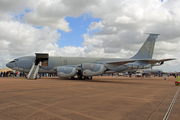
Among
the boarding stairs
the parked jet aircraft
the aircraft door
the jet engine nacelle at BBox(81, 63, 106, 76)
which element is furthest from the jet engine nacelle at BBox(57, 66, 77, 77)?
the boarding stairs

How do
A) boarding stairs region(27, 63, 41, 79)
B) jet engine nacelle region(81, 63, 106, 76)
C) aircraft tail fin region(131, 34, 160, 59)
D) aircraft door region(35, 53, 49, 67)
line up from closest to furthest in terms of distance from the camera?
jet engine nacelle region(81, 63, 106, 76) < boarding stairs region(27, 63, 41, 79) < aircraft door region(35, 53, 49, 67) < aircraft tail fin region(131, 34, 160, 59)

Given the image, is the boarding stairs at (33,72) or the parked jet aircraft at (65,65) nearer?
the parked jet aircraft at (65,65)

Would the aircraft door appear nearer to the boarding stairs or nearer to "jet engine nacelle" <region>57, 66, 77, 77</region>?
the boarding stairs

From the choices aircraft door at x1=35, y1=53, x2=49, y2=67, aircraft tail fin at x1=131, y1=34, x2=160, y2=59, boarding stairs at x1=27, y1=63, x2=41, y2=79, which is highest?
aircraft tail fin at x1=131, y1=34, x2=160, y2=59

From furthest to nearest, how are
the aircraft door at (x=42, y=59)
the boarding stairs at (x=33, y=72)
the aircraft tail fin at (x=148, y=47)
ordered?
1. the aircraft tail fin at (x=148, y=47)
2. the aircraft door at (x=42, y=59)
3. the boarding stairs at (x=33, y=72)

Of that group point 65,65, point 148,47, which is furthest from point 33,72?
point 148,47

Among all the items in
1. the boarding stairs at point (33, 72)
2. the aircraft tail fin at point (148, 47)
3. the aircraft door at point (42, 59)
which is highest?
the aircraft tail fin at point (148, 47)

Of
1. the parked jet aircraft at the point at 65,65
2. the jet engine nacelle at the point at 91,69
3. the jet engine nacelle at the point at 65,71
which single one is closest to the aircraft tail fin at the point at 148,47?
the parked jet aircraft at the point at 65,65

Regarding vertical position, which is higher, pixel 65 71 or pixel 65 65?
pixel 65 65

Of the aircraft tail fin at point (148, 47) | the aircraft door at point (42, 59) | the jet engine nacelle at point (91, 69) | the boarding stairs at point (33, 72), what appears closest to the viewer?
the jet engine nacelle at point (91, 69)

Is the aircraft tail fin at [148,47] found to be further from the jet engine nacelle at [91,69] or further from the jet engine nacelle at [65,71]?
the jet engine nacelle at [65,71]

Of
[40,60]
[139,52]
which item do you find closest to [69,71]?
[40,60]

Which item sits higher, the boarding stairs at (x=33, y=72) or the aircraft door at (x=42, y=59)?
the aircraft door at (x=42, y=59)

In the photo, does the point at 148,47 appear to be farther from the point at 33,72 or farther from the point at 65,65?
the point at 33,72
